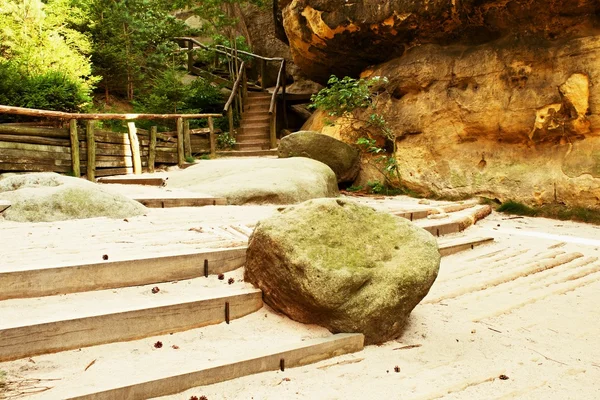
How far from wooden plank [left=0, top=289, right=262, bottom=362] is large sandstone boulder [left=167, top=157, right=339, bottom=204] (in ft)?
11.0

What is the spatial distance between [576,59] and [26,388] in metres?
8.12

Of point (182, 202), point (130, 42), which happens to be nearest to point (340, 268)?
point (182, 202)

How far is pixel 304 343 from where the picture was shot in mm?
2289

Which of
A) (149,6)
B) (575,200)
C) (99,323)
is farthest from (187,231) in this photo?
(149,6)

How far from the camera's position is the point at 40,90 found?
868 cm

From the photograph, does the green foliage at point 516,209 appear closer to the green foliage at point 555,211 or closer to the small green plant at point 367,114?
the green foliage at point 555,211

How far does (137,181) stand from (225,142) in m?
4.71

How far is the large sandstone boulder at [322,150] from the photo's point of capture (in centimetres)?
864

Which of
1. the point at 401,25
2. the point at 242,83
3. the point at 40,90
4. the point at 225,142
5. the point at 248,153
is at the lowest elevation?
the point at 248,153

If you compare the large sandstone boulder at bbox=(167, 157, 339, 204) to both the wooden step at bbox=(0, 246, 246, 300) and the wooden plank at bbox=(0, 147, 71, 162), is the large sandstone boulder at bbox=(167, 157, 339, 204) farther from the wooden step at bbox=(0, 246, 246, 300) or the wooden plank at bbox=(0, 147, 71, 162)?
the wooden step at bbox=(0, 246, 246, 300)

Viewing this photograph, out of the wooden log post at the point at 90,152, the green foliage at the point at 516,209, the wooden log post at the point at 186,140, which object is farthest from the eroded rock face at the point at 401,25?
the wooden log post at the point at 90,152

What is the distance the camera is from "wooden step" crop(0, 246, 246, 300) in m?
2.43

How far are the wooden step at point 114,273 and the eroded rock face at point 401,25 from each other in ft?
22.9

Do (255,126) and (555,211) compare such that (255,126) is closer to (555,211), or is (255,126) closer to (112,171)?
(112,171)
